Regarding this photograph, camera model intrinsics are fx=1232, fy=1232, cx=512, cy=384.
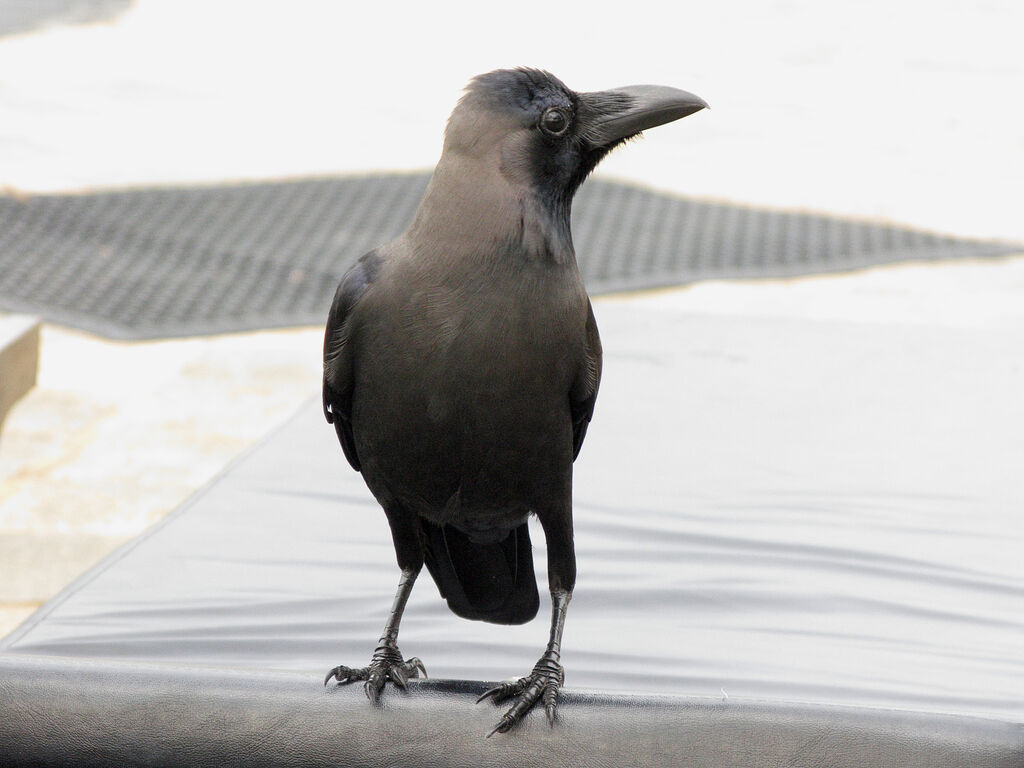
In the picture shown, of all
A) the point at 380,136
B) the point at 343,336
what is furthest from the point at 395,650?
the point at 380,136

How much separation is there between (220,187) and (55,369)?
199cm

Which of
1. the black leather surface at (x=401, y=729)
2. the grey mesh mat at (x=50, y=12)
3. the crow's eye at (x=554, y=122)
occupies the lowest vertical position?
the grey mesh mat at (x=50, y=12)


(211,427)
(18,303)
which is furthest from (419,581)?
(18,303)

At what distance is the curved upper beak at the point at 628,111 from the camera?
1356 mm

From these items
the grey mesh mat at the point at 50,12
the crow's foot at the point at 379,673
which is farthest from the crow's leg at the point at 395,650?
the grey mesh mat at the point at 50,12

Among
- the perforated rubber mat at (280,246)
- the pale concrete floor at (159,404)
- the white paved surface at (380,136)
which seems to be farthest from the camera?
the perforated rubber mat at (280,246)

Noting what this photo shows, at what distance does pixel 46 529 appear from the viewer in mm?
3238

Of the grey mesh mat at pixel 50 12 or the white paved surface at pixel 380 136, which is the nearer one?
the white paved surface at pixel 380 136

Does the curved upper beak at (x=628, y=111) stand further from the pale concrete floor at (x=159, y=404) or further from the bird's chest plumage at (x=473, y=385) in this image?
the pale concrete floor at (x=159, y=404)

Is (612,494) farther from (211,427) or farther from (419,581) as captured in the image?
(211,427)

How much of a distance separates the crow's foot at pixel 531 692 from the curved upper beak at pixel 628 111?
0.61 meters

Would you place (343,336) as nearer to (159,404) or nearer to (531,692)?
(531,692)

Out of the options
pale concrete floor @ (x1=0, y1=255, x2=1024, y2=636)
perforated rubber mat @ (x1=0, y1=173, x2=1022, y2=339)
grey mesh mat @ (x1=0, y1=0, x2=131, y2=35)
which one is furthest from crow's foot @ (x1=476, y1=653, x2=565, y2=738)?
grey mesh mat @ (x1=0, y1=0, x2=131, y2=35)

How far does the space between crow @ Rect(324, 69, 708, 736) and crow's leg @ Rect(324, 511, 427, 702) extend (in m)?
0.02
